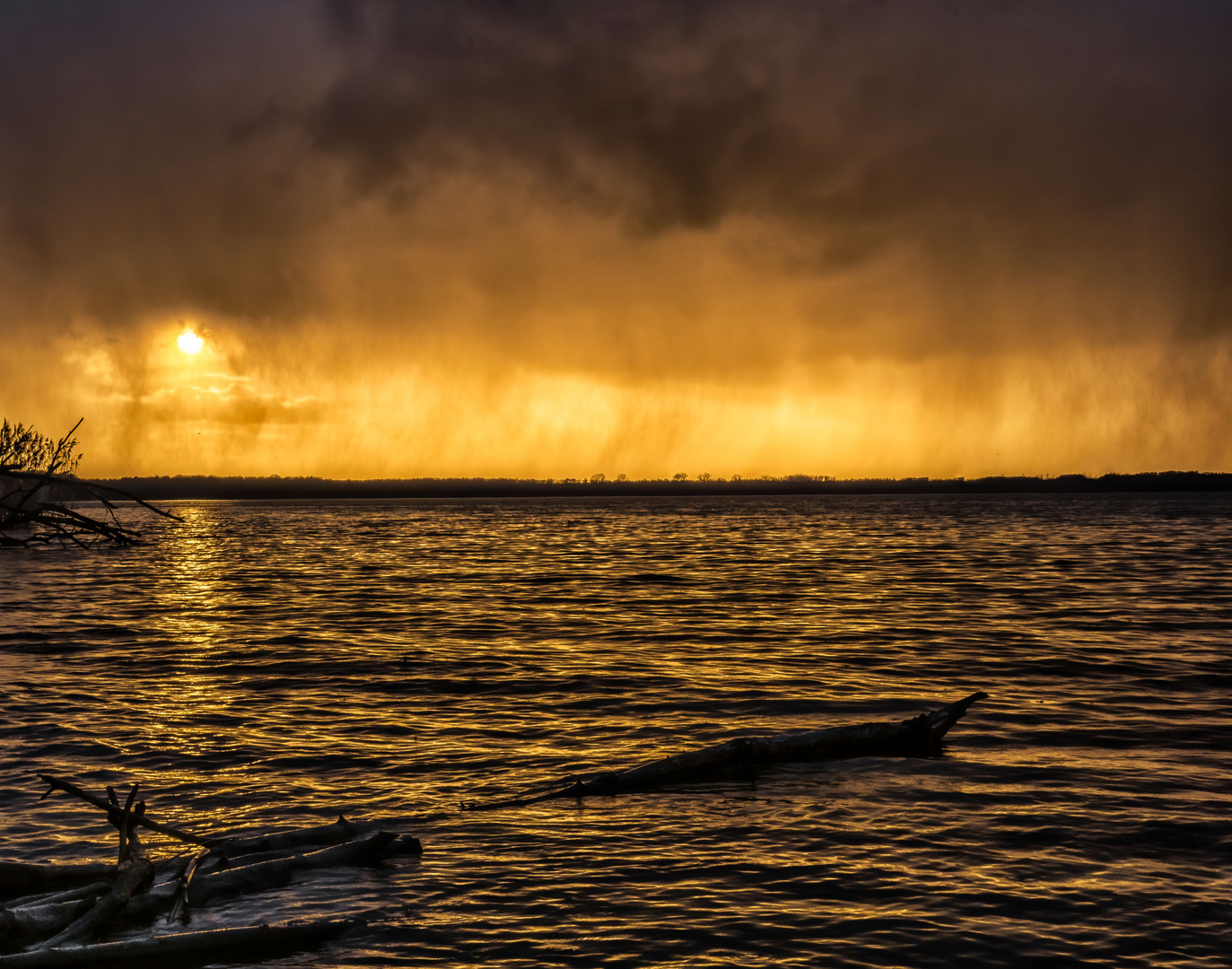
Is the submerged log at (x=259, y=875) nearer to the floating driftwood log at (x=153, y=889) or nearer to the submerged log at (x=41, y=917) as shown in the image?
the floating driftwood log at (x=153, y=889)

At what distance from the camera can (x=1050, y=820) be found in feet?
40.1

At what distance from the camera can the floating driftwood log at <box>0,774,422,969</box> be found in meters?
7.06

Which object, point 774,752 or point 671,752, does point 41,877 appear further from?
point 671,752

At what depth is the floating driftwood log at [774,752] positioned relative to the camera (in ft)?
43.9

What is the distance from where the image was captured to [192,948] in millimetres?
7230

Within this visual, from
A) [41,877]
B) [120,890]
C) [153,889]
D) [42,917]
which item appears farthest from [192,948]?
[41,877]

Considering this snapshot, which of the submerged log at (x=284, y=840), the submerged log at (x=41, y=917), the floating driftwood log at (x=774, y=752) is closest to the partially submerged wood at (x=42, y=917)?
the submerged log at (x=41, y=917)

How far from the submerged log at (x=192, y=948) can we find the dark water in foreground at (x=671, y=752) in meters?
0.29

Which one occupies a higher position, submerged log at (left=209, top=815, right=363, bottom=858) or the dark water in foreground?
submerged log at (left=209, top=815, right=363, bottom=858)

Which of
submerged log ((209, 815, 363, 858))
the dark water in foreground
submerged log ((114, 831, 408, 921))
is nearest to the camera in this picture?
submerged log ((114, 831, 408, 921))

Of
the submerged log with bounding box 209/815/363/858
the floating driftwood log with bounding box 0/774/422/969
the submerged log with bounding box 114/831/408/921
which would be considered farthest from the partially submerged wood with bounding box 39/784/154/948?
the submerged log with bounding box 209/815/363/858

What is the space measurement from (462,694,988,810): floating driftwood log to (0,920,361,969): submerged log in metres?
4.50

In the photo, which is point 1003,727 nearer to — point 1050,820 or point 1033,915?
point 1050,820

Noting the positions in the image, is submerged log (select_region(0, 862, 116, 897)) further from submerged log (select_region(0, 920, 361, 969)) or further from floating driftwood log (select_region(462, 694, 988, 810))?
floating driftwood log (select_region(462, 694, 988, 810))
